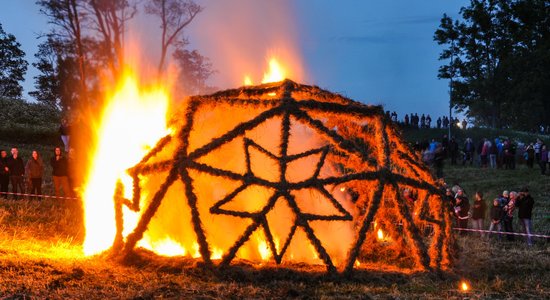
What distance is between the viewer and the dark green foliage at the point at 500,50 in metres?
47.3

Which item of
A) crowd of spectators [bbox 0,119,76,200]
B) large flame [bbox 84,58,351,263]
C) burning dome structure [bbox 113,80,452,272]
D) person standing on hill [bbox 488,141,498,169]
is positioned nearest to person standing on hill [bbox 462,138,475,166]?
person standing on hill [bbox 488,141,498,169]

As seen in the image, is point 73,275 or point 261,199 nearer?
point 73,275

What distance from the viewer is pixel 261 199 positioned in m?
12.5

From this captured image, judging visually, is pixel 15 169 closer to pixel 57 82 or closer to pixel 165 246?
pixel 165 246

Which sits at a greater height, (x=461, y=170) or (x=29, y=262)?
(x=461, y=170)

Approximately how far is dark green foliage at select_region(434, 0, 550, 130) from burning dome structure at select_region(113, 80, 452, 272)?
36.5 m

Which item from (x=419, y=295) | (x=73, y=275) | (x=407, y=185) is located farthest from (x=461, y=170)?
(x=73, y=275)

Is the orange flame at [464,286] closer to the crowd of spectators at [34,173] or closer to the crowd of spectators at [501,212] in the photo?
the crowd of spectators at [501,212]

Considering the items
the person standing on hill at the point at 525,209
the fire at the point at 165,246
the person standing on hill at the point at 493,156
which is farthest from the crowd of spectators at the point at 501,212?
the person standing on hill at the point at 493,156

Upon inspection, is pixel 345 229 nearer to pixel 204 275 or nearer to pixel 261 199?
pixel 261 199

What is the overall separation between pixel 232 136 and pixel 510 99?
45.2 metres

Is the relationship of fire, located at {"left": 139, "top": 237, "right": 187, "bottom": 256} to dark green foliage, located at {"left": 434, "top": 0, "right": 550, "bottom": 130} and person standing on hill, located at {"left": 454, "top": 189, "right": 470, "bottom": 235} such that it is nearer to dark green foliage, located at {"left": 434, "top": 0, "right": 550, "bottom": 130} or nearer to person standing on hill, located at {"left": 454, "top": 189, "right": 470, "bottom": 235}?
person standing on hill, located at {"left": 454, "top": 189, "right": 470, "bottom": 235}

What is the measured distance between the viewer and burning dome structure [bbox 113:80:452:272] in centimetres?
981

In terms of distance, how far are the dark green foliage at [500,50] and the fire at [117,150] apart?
37.8 m
